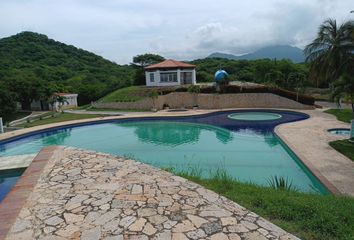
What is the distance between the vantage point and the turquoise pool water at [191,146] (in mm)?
9844

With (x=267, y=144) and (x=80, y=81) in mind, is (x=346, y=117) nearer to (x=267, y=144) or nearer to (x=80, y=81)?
(x=267, y=144)

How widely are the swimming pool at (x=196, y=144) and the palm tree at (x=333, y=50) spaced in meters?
3.71

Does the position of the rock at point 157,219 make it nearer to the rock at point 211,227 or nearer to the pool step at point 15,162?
the rock at point 211,227

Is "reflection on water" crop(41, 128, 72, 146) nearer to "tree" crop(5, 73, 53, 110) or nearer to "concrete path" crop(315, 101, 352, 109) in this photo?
"tree" crop(5, 73, 53, 110)

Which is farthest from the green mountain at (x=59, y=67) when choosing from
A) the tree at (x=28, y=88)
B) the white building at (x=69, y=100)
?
the white building at (x=69, y=100)

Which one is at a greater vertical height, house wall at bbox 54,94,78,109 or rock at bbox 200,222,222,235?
house wall at bbox 54,94,78,109

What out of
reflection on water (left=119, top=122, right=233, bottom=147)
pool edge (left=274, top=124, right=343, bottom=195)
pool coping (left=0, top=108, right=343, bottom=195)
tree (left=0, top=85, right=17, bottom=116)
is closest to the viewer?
pool edge (left=274, top=124, right=343, bottom=195)

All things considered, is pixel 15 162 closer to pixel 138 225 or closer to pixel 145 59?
pixel 138 225

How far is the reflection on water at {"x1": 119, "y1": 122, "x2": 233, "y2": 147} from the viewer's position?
15.3 meters

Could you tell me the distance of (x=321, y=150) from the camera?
426 inches

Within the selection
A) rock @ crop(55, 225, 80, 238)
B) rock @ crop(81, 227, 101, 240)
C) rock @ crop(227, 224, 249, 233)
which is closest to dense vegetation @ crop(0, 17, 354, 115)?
rock @ crop(227, 224, 249, 233)

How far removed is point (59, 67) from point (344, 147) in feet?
145

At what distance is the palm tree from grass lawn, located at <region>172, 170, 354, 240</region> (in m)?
8.04


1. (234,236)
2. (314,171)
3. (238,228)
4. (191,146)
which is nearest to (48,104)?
(191,146)
